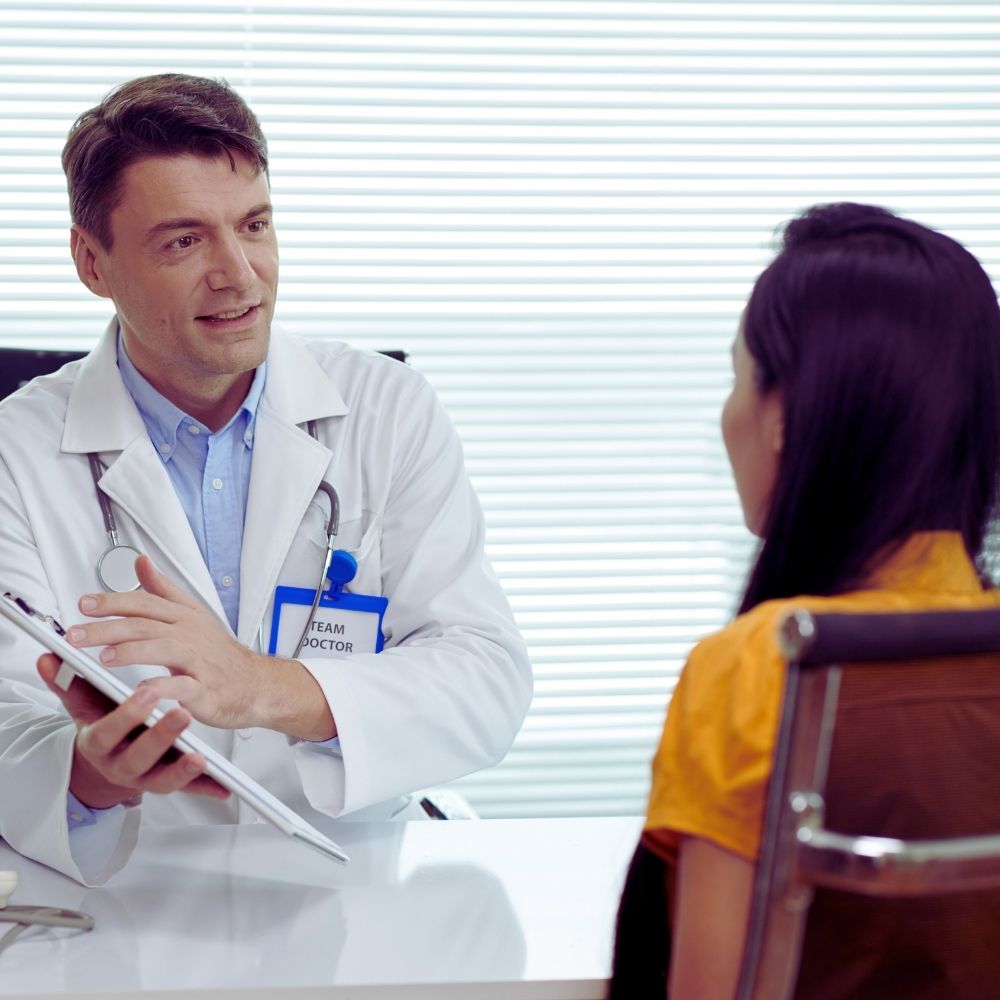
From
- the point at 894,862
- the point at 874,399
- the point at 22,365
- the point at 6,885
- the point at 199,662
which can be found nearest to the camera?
the point at 894,862

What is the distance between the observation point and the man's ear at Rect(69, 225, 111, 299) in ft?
5.93

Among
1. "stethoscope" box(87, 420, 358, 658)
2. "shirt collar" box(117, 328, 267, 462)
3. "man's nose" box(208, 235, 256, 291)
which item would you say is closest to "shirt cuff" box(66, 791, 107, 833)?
"stethoscope" box(87, 420, 358, 658)

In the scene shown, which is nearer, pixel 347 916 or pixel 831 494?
pixel 831 494

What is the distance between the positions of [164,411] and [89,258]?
0.28 meters

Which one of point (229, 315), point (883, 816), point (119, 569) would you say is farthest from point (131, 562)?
point (883, 816)

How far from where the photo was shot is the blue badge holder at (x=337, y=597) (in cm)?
163

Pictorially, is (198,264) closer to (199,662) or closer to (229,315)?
(229,315)

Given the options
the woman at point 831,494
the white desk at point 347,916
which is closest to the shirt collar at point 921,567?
the woman at point 831,494

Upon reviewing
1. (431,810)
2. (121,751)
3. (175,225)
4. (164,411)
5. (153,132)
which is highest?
(153,132)

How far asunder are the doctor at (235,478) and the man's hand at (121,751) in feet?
0.57

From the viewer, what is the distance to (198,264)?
171 centimetres

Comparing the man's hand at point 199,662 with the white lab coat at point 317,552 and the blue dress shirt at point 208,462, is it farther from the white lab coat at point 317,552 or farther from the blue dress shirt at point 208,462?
the blue dress shirt at point 208,462

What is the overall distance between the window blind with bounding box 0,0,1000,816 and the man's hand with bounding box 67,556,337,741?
1.39 m

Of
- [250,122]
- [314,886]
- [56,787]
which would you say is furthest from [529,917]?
[250,122]
